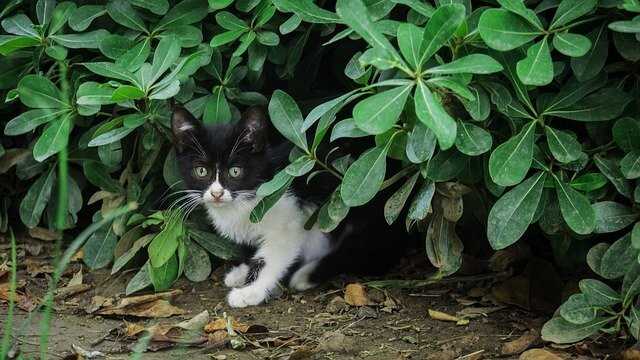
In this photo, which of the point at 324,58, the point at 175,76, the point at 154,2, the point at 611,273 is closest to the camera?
the point at 611,273

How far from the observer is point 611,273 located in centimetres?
361

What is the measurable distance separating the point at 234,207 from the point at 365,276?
74 centimetres

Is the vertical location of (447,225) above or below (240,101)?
below

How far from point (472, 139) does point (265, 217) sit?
1.49 metres

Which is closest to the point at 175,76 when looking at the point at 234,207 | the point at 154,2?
the point at 154,2

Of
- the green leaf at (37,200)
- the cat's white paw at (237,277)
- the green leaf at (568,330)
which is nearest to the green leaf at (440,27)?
the green leaf at (568,330)

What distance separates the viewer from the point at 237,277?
483cm

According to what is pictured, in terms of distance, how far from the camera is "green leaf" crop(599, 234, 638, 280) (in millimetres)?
3598

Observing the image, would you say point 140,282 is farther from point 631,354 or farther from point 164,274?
point 631,354

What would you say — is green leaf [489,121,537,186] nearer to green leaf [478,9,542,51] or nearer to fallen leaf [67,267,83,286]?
green leaf [478,9,542,51]

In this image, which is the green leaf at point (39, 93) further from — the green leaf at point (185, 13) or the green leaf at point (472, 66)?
the green leaf at point (472, 66)

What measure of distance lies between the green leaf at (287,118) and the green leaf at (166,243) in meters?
0.92

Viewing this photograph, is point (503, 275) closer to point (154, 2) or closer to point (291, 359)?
point (291, 359)

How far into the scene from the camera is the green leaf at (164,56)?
3.97 metres
